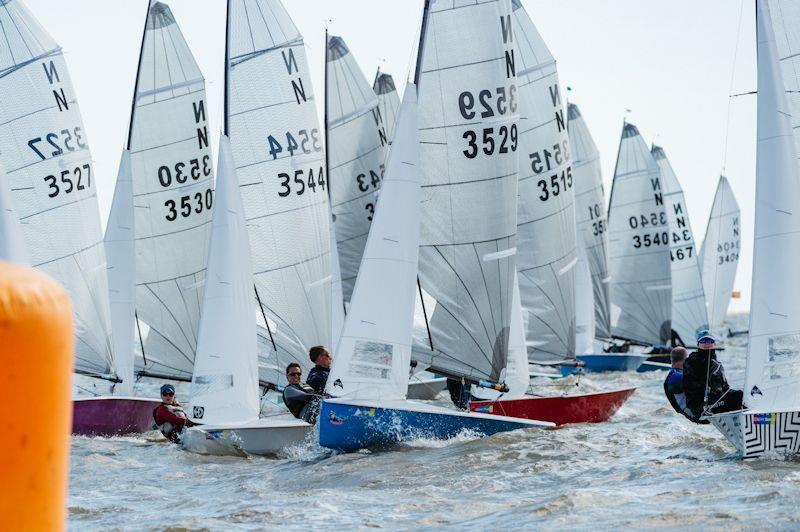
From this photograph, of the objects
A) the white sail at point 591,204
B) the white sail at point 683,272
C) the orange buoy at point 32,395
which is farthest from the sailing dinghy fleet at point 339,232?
the white sail at point 683,272

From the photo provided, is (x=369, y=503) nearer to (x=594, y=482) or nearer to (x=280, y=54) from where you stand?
(x=594, y=482)

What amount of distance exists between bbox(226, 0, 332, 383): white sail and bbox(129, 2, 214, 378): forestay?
A: 2.04 meters

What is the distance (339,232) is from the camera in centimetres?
1853

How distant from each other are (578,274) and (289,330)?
11.2 m

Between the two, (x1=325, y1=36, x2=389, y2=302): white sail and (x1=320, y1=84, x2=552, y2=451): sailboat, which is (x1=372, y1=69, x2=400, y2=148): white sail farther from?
(x1=320, y1=84, x2=552, y2=451): sailboat

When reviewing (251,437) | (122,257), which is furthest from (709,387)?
(122,257)

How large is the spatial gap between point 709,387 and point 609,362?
15.4 metres

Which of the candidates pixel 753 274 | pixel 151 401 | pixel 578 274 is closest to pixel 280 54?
pixel 151 401

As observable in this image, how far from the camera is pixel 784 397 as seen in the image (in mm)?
8977

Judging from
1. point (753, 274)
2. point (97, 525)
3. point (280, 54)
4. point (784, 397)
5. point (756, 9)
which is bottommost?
point (97, 525)

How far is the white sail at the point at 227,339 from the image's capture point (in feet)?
36.9

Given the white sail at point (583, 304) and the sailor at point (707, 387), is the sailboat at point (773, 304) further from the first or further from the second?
the white sail at point (583, 304)

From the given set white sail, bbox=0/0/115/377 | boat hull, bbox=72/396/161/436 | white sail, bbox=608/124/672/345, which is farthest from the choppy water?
white sail, bbox=608/124/672/345

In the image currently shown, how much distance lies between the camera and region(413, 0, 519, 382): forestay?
12.0 m
